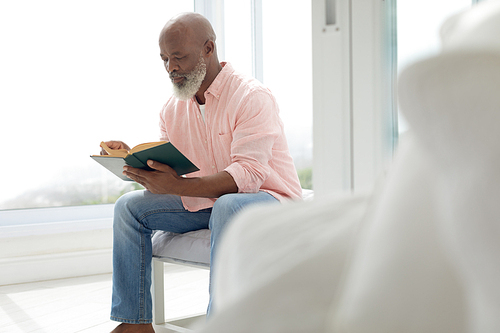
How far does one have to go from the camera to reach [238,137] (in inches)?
60.6

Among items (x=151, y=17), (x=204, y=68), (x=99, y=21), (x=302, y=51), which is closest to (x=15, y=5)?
(x=99, y=21)

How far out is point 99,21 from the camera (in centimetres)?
286

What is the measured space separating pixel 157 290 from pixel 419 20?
4.08 feet

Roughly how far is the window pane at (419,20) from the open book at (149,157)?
2.31 feet

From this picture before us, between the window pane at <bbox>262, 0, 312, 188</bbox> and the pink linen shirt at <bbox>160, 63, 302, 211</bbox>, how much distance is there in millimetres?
1356

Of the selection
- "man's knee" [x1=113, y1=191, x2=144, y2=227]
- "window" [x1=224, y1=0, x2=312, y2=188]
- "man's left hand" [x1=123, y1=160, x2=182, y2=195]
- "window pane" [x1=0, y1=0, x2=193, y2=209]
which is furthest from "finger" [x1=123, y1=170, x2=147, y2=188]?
"window" [x1=224, y1=0, x2=312, y2=188]

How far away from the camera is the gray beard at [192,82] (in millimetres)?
1726

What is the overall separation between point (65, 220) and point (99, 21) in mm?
1264

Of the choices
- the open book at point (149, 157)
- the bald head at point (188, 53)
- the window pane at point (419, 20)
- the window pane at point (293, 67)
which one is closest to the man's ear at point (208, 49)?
the bald head at point (188, 53)

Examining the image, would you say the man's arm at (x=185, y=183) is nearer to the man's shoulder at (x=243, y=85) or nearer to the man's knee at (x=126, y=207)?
the man's knee at (x=126, y=207)

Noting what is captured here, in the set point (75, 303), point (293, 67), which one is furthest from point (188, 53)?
point (293, 67)

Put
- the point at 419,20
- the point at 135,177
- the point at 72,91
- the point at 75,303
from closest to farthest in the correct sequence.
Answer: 1. the point at 419,20
2. the point at 135,177
3. the point at 75,303
4. the point at 72,91

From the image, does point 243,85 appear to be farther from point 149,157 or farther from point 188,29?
point 149,157

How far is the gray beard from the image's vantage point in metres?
1.73
